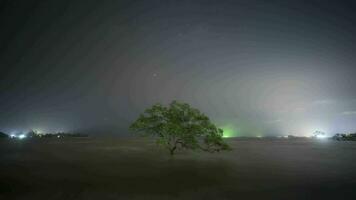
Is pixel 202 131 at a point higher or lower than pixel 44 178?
higher

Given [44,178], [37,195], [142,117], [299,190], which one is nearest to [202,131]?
[142,117]

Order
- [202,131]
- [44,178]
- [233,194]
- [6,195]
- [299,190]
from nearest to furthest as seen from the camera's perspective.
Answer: [6,195], [233,194], [299,190], [44,178], [202,131]

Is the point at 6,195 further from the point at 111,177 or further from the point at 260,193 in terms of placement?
the point at 260,193

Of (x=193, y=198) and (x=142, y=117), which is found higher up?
(x=142, y=117)

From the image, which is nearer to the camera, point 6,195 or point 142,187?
point 6,195

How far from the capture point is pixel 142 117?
50.8 meters

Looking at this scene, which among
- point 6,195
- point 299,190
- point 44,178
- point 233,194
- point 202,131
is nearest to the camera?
point 6,195

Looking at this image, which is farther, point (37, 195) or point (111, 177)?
point (111, 177)

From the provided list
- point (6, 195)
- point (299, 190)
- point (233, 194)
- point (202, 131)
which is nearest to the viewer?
point (6, 195)

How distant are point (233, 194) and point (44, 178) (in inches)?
842

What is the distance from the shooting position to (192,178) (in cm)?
3266

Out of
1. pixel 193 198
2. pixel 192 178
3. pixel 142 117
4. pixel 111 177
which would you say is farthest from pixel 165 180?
pixel 142 117

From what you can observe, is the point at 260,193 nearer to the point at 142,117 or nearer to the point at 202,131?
the point at 202,131

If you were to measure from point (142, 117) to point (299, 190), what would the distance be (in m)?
31.1
